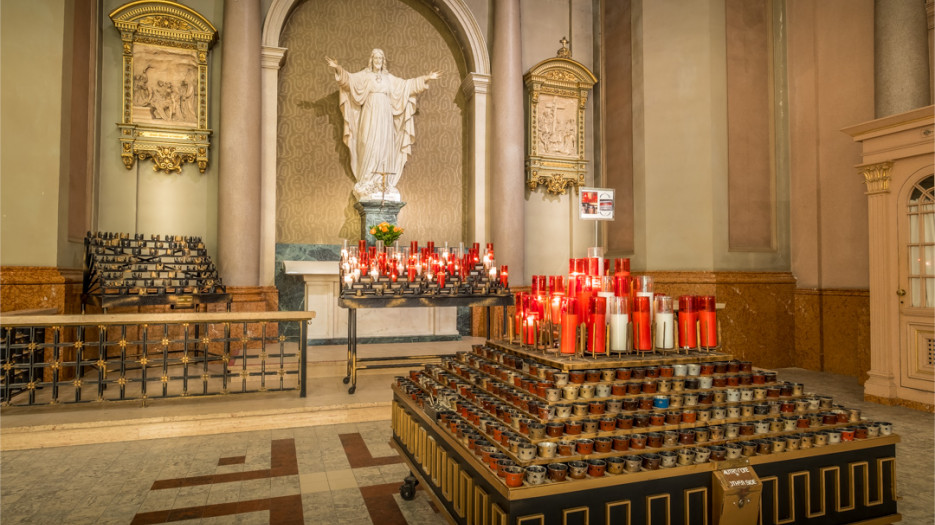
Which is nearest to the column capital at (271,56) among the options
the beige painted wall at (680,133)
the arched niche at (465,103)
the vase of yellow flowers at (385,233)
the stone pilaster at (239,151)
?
the arched niche at (465,103)

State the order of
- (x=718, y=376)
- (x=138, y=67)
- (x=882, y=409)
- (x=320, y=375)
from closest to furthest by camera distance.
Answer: (x=718, y=376), (x=882, y=409), (x=320, y=375), (x=138, y=67)

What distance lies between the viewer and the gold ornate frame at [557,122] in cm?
776

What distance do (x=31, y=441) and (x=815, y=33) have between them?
340 inches

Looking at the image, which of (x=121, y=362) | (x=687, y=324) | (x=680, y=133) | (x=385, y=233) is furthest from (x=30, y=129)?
(x=680, y=133)

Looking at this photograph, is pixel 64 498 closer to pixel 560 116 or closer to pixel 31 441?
pixel 31 441

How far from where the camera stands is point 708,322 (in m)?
2.63

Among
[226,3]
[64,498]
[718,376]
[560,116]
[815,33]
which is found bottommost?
[64,498]

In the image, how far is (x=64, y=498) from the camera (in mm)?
2770

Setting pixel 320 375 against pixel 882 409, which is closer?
pixel 882 409

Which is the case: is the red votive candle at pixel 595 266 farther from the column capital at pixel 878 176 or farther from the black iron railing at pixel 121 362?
the column capital at pixel 878 176

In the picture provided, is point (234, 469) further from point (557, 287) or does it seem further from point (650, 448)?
point (650, 448)

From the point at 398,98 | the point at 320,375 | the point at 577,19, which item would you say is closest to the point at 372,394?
the point at 320,375

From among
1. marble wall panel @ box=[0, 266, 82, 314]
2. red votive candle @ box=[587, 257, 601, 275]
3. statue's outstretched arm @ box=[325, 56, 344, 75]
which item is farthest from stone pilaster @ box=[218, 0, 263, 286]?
red votive candle @ box=[587, 257, 601, 275]

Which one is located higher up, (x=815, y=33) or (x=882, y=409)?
(x=815, y=33)
